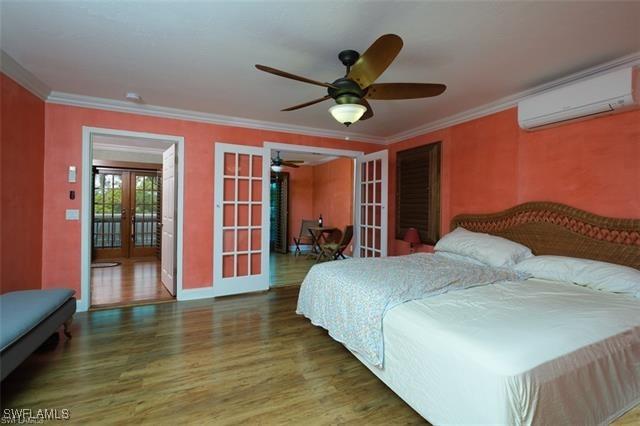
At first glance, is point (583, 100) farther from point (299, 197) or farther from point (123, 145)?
point (123, 145)

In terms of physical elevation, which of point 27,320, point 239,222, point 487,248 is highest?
point 239,222

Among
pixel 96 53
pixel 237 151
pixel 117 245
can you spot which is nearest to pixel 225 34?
pixel 96 53

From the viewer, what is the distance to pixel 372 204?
4.68 m

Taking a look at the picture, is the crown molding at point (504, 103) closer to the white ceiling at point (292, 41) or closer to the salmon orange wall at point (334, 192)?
the white ceiling at point (292, 41)

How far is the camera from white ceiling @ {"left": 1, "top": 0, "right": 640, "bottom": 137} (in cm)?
174

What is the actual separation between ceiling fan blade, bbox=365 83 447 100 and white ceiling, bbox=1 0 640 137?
343mm

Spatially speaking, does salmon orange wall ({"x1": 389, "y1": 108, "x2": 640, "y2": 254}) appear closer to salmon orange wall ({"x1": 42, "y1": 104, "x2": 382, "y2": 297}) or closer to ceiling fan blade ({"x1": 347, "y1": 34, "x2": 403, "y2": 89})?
ceiling fan blade ({"x1": 347, "y1": 34, "x2": 403, "y2": 89})

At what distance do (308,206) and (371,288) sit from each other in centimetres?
613

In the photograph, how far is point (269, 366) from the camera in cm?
221

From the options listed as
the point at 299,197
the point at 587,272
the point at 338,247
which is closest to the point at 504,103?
the point at 587,272

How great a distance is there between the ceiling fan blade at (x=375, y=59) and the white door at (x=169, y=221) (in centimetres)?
299

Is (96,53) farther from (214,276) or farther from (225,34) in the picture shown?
(214,276)

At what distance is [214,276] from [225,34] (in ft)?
9.55

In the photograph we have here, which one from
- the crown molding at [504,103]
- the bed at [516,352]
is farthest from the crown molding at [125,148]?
the bed at [516,352]
